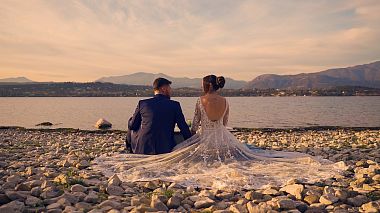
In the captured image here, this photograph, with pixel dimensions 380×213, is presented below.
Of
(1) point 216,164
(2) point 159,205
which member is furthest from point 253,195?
(1) point 216,164

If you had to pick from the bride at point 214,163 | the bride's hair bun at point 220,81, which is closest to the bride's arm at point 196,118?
the bride at point 214,163

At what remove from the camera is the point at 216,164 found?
8.12 m

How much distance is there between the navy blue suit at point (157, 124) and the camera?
858cm

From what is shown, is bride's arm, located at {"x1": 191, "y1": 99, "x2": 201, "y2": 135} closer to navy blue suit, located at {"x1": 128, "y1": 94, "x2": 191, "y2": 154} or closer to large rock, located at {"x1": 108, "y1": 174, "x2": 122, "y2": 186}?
navy blue suit, located at {"x1": 128, "y1": 94, "x2": 191, "y2": 154}

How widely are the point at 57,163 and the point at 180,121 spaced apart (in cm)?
342

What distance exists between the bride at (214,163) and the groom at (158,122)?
0.31m

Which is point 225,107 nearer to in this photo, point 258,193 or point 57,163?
point 258,193

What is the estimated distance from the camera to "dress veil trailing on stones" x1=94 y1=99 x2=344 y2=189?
265 inches

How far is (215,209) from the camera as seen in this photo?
5.01 meters

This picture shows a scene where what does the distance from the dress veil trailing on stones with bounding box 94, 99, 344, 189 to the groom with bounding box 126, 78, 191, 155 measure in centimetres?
31

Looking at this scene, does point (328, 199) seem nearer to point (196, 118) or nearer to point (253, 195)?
point (253, 195)

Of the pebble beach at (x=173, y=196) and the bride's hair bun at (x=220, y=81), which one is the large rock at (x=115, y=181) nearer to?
the pebble beach at (x=173, y=196)

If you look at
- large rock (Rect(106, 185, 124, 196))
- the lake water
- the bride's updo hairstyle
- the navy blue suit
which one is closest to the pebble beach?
large rock (Rect(106, 185, 124, 196))

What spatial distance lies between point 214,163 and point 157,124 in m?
1.70
